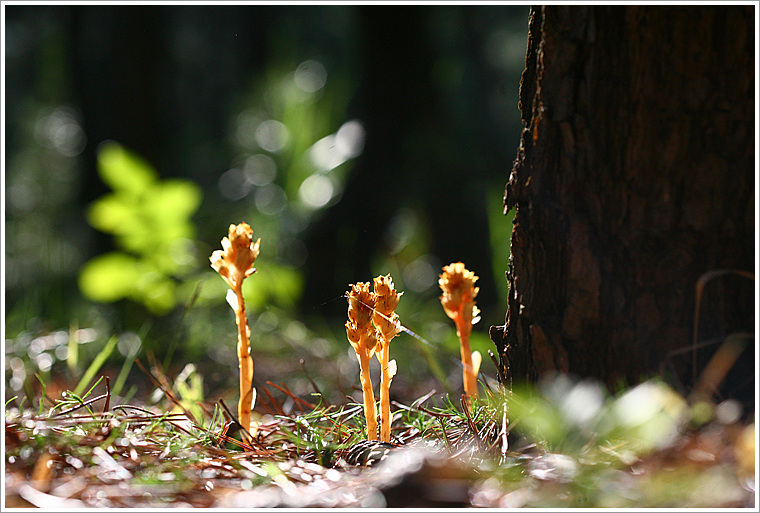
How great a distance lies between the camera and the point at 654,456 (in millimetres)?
767

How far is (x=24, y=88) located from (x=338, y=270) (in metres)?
7.34

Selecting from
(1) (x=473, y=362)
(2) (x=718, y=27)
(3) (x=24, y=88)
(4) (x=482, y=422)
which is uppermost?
(3) (x=24, y=88)

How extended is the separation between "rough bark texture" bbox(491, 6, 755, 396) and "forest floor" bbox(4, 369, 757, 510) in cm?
10

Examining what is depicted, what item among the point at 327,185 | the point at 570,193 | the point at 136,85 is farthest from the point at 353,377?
the point at 136,85

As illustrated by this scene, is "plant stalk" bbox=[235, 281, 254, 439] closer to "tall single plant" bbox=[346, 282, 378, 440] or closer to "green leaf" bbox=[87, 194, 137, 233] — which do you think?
"tall single plant" bbox=[346, 282, 378, 440]

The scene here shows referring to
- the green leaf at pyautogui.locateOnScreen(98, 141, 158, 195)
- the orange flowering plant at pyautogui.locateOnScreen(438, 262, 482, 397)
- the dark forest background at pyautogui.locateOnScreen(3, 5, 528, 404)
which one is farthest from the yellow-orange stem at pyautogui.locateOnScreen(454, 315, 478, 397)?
the green leaf at pyautogui.locateOnScreen(98, 141, 158, 195)

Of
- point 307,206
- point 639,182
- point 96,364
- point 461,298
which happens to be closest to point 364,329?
point 461,298

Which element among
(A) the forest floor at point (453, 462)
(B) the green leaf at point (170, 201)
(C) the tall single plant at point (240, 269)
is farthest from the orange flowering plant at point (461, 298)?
(B) the green leaf at point (170, 201)

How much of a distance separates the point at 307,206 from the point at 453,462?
246 cm

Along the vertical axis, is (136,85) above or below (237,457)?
above

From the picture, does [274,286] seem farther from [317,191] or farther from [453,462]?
[453,462]

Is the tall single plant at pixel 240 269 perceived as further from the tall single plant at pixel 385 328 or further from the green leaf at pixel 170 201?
the green leaf at pixel 170 201

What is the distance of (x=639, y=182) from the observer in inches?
35.7

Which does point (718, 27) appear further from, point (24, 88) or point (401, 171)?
point (24, 88)
